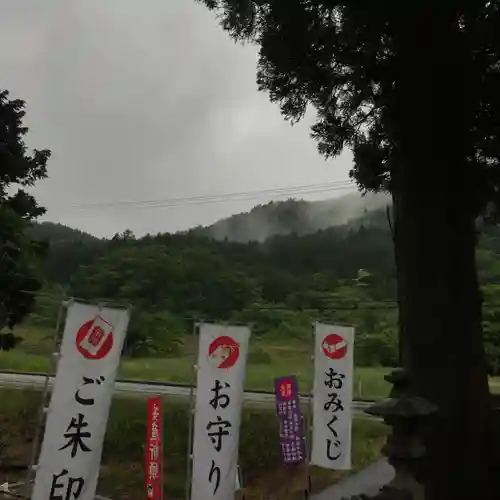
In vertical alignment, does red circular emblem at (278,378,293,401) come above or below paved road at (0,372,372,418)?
above

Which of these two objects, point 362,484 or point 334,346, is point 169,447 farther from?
point 334,346

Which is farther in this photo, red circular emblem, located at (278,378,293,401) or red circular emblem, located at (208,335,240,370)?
red circular emblem, located at (278,378,293,401)

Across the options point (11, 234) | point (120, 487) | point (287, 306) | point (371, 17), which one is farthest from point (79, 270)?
point (371, 17)

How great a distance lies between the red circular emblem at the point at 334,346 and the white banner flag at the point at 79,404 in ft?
14.0

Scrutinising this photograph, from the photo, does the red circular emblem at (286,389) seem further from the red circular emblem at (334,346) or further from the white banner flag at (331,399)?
the red circular emblem at (334,346)

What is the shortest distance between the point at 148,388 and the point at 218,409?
27.8ft

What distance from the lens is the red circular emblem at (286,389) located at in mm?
10148

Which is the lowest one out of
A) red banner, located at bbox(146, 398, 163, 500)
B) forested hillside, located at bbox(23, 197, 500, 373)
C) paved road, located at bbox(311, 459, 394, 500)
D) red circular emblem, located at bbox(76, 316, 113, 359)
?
paved road, located at bbox(311, 459, 394, 500)

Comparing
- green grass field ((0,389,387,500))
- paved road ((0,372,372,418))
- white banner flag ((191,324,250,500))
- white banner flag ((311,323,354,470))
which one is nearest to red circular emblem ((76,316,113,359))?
white banner flag ((191,324,250,500))

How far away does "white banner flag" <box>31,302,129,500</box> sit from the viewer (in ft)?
20.4

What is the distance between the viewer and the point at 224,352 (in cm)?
793

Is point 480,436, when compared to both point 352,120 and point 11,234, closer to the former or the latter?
point 352,120

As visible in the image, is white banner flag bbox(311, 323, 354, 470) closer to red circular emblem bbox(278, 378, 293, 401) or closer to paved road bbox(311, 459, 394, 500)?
red circular emblem bbox(278, 378, 293, 401)

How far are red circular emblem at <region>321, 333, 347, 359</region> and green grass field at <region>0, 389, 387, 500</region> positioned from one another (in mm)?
2969
